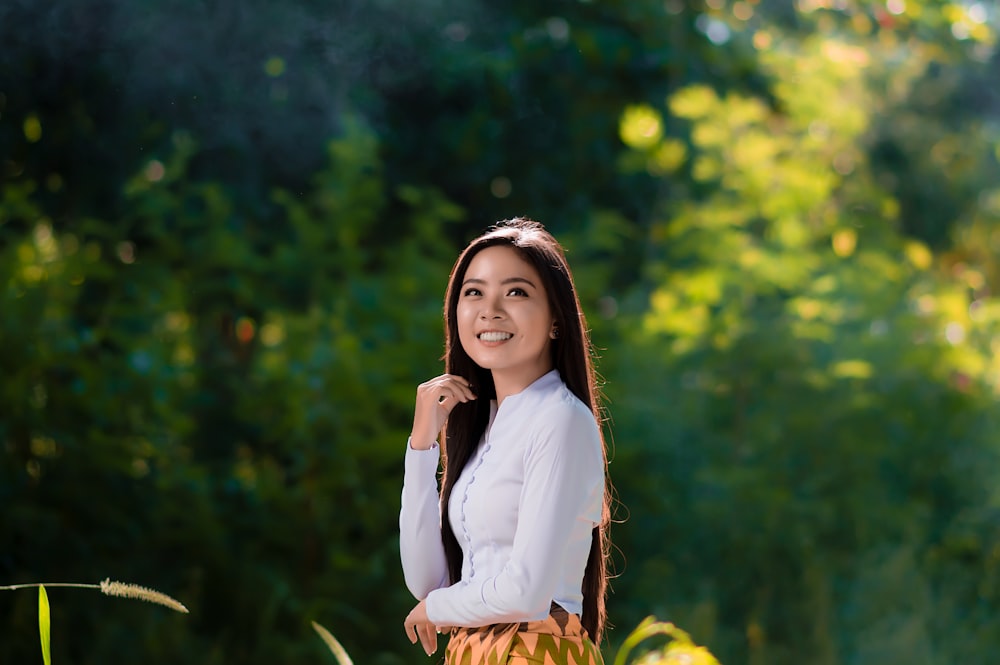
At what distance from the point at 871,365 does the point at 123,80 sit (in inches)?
114

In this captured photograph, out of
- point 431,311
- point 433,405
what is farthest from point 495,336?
point 431,311

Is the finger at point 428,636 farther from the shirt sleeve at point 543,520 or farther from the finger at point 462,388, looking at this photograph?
the finger at point 462,388

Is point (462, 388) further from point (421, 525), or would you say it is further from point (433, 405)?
point (421, 525)

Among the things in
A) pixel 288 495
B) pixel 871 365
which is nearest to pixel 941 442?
pixel 871 365

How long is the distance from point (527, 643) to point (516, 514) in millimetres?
151

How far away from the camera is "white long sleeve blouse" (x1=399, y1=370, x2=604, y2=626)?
1.36 m

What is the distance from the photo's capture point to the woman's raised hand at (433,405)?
152 cm

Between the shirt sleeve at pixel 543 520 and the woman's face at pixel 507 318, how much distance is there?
0.40ft

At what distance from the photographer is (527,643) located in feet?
4.68

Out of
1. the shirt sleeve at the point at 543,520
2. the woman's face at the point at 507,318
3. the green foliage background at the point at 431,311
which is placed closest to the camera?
the shirt sleeve at the point at 543,520

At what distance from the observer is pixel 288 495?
4.03 meters

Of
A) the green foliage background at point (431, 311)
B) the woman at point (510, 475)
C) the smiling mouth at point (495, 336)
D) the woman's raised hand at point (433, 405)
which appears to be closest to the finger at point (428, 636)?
the woman at point (510, 475)

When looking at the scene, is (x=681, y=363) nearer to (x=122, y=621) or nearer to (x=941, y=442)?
(x=941, y=442)

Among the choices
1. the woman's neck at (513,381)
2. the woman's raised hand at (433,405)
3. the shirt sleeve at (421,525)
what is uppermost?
the woman's neck at (513,381)
